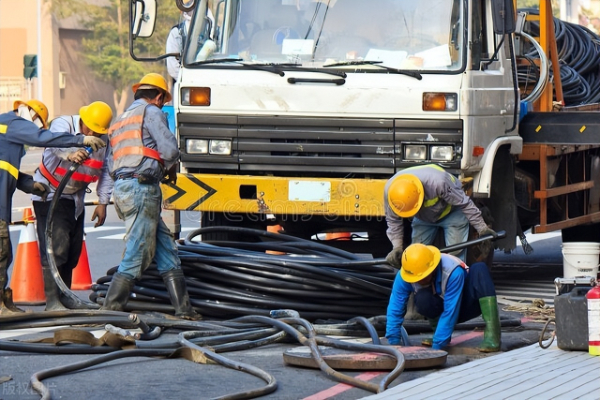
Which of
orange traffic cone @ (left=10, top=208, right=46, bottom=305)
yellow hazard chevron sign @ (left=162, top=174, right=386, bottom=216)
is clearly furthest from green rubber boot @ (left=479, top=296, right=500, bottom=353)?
orange traffic cone @ (left=10, top=208, right=46, bottom=305)

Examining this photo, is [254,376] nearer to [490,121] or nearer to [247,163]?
[247,163]

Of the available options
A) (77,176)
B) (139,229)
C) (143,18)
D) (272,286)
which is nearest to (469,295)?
(272,286)

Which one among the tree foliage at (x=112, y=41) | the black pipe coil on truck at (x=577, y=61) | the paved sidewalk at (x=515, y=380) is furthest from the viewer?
the tree foliage at (x=112, y=41)

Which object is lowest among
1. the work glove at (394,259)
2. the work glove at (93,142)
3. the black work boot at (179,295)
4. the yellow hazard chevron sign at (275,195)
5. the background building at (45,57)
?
the black work boot at (179,295)

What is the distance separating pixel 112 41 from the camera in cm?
4753

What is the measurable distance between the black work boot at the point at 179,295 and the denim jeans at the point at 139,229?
0.22 feet

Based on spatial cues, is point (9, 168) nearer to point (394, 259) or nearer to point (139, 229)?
point (139, 229)

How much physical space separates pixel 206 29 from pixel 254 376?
4239 mm

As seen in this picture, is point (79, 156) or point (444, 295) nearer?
point (444, 295)

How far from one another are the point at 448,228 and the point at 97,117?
296 cm

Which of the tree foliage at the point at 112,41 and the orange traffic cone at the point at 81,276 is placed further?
the tree foliage at the point at 112,41

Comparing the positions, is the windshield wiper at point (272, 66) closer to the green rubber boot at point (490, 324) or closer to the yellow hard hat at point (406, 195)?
the yellow hard hat at point (406, 195)

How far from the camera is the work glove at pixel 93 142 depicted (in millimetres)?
8684

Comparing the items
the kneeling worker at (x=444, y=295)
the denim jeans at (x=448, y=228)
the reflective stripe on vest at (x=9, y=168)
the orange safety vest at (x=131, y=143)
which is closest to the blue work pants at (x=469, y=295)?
the kneeling worker at (x=444, y=295)
